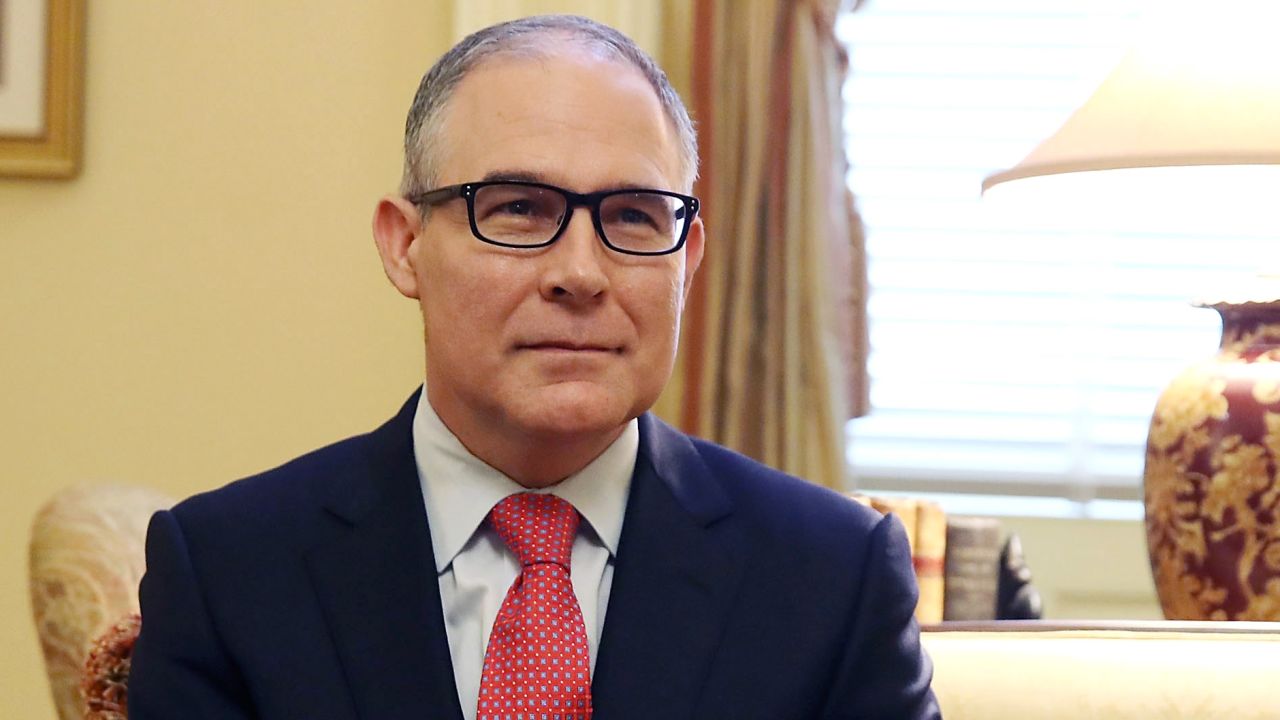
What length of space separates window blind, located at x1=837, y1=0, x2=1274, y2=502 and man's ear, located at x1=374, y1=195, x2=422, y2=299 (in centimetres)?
183

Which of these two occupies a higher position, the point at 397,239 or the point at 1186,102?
the point at 1186,102

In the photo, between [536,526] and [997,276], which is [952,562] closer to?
[536,526]

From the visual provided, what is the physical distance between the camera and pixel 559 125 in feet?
4.99

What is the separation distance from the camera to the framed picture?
3088mm

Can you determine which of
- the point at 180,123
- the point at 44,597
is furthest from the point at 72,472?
the point at 44,597

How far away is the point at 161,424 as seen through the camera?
3.13 m

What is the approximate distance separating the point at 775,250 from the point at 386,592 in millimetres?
1693

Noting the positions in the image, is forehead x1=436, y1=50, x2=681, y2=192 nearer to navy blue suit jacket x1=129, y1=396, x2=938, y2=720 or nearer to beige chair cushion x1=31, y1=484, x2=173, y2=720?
navy blue suit jacket x1=129, y1=396, x2=938, y2=720

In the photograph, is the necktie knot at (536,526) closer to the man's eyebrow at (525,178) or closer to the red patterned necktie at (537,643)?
the red patterned necktie at (537,643)

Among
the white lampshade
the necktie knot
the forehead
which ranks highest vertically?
the white lampshade

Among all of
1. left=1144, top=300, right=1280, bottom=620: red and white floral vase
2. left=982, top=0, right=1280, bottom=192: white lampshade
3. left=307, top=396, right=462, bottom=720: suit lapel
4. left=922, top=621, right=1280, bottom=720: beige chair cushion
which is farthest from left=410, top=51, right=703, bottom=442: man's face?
left=1144, top=300, right=1280, bottom=620: red and white floral vase

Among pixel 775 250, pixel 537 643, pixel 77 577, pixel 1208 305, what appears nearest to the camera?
pixel 537 643

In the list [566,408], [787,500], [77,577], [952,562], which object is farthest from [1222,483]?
[77,577]

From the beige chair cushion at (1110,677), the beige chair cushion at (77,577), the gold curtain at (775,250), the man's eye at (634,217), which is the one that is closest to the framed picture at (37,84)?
the gold curtain at (775,250)
